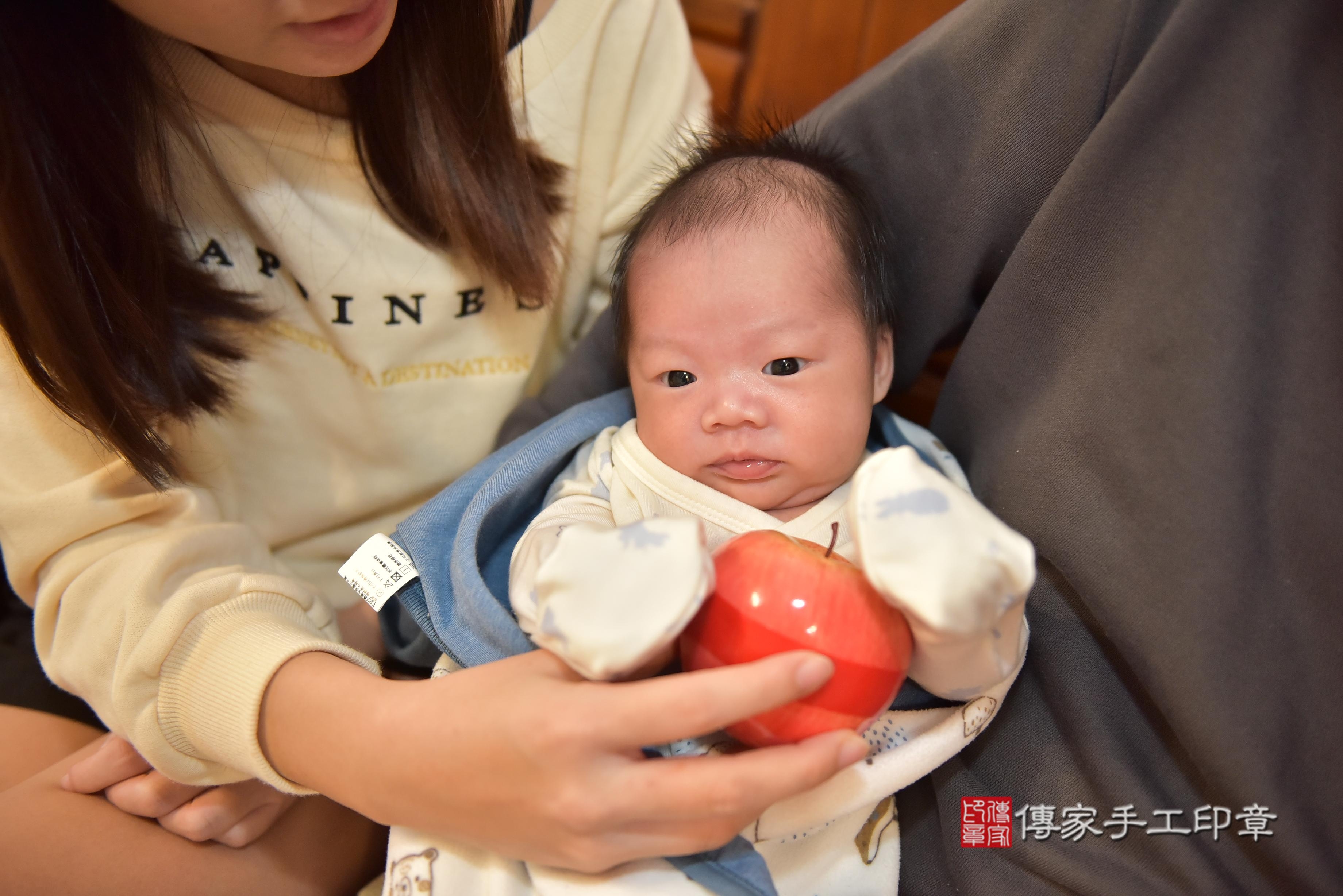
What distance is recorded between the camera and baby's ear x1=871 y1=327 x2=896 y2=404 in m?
0.96

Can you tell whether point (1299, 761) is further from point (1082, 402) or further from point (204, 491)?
point (204, 491)

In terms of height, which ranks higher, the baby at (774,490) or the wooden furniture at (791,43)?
the wooden furniture at (791,43)

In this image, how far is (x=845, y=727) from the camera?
649 millimetres

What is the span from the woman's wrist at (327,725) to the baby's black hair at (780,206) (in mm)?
467

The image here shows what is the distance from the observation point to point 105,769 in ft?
2.86

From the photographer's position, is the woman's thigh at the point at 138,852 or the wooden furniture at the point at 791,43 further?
the wooden furniture at the point at 791,43

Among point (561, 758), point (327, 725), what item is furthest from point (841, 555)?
point (327, 725)

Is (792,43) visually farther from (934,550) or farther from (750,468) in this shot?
(934,550)

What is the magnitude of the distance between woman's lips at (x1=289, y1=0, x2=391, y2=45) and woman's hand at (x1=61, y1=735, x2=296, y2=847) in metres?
0.72

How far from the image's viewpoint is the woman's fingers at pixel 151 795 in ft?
2.81

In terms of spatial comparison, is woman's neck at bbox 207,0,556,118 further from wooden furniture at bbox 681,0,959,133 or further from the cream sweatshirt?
wooden furniture at bbox 681,0,959,133

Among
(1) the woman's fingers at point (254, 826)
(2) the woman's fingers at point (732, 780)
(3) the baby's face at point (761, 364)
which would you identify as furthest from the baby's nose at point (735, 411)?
(1) the woman's fingers at point (254, 826)

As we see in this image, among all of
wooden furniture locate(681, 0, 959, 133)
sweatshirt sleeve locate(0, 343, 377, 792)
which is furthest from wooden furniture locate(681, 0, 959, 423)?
sweatshirt sleeve locate(0, 343, 377, 792)

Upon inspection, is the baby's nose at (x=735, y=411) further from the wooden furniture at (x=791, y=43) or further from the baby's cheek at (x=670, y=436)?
the wooden furniture at (x=791, y=43)
